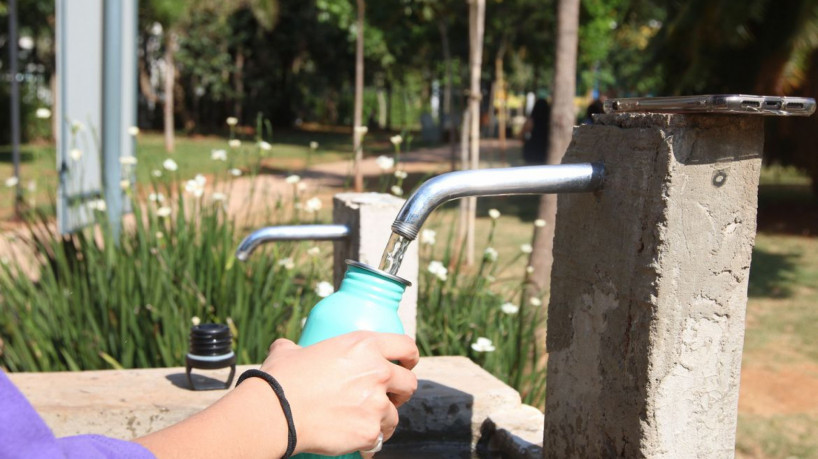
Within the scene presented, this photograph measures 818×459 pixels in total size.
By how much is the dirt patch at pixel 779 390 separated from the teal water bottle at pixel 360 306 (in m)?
4.13

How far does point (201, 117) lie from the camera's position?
3134 centimetres

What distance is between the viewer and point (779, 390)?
206 inches

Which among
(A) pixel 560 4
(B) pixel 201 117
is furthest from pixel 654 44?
(B) pixel 201 117

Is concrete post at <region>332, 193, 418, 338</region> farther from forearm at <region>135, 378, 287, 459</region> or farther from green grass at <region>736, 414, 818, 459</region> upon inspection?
green grass at <region>736, 414, 818, 459</region>

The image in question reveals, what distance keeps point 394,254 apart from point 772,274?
8.19 metres

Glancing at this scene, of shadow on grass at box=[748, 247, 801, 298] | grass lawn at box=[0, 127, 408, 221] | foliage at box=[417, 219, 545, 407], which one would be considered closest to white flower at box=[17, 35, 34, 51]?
grass lawn at box=[0, 127, 408, 221]

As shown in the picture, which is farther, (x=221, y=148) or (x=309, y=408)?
(x=221, y=148)

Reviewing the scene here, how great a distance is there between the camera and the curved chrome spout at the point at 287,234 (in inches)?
82.4

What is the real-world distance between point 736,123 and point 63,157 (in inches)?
167

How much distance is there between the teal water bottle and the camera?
1.22 m

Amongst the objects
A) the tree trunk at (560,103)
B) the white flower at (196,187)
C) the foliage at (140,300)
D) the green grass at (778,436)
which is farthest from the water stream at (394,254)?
the tree trunk at (560,103)

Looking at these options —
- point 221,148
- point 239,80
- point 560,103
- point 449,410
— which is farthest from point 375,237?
point 239,80

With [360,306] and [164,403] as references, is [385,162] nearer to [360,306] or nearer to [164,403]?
[164,403]

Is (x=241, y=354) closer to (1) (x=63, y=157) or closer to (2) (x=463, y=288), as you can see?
(2) (x=463, y=288)
